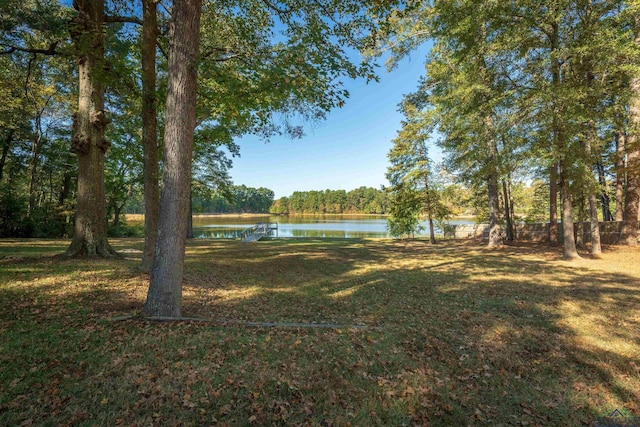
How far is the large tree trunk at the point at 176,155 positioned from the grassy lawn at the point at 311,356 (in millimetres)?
536

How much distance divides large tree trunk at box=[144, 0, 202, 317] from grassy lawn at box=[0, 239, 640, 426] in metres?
0.54

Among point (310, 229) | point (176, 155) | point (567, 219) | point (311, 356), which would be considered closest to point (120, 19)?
point (176, 155)

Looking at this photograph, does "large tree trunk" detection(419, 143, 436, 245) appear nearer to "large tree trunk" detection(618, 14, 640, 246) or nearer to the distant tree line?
"large tree trunk" detection(618, 14, 640, 246)

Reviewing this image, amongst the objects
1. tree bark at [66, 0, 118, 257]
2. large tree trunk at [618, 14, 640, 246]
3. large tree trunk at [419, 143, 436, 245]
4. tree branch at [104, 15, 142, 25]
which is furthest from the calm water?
large tree trunk at [618, 14, 640, 246]

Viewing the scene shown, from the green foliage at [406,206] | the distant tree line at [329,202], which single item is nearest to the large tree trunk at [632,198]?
the green foliage at [406,206]

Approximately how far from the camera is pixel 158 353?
341 cm

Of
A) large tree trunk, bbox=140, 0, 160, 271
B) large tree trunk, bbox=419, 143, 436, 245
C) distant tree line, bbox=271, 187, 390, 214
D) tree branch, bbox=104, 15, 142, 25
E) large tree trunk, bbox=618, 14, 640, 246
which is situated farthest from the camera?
distant tree line, bbox=271, 187, 390, 214

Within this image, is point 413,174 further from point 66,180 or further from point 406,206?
point 66,180

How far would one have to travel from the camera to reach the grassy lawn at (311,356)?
2734 millimetres

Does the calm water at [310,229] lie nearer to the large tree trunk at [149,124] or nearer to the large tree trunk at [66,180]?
the large tree trunk at [66,180]

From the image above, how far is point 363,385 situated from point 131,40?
10.7 m

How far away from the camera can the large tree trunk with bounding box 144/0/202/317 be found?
4.19 meters

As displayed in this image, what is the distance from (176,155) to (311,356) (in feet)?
11.3

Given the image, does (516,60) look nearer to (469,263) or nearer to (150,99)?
(469,263)
